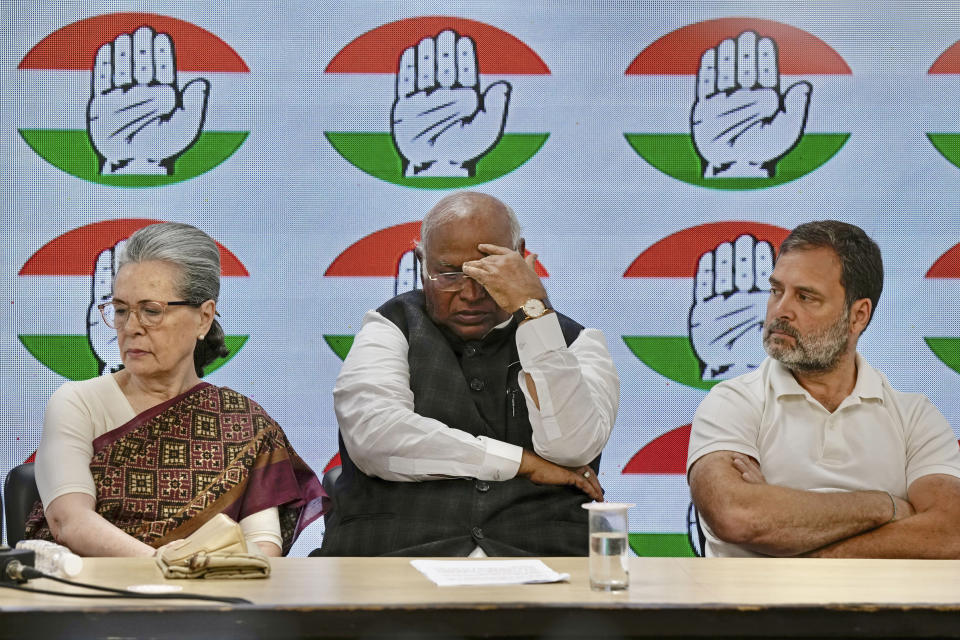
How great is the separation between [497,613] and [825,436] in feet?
5.84

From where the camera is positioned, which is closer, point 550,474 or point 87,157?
point 550,474

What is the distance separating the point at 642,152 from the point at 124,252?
6.00ft

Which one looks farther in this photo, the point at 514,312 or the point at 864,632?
the point at 514,312

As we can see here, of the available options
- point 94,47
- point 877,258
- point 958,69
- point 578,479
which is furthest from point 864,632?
point 94,47

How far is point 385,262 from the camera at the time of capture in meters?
3.89

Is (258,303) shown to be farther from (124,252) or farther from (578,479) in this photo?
(578,479)

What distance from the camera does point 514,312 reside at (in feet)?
10.1

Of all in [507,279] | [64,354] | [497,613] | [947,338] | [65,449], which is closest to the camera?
[497,613]

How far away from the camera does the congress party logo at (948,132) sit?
392cm

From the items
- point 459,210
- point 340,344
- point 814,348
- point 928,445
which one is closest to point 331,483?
point 340,344

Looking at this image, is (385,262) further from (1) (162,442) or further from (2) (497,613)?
(2) (497,613)

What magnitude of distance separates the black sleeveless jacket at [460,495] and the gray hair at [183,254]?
560 millimetres

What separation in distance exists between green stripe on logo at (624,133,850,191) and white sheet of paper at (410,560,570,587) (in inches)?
80.7

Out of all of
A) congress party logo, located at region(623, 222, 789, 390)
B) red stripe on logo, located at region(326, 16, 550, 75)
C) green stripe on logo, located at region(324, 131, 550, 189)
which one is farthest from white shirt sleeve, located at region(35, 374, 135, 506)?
congress party logo, located at region(623, 222, 789, 390)
